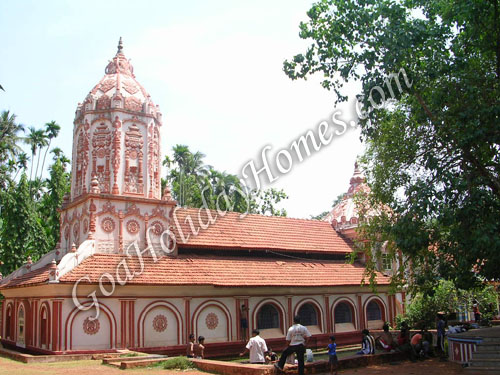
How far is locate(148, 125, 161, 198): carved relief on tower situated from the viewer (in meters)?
22.2

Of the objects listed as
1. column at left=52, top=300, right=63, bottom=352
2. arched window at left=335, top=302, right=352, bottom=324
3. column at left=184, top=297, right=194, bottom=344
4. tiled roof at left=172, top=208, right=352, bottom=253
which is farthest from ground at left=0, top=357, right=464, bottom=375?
arched window at left=335, top=302, right=352, bottom=324

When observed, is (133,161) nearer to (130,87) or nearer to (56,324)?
(130,87)

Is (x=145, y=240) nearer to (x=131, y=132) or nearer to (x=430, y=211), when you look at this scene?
(x=131, y=132)

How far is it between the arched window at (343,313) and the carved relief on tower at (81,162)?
46.7 ft

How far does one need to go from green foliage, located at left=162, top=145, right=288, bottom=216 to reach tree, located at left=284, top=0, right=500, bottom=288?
25.7 m

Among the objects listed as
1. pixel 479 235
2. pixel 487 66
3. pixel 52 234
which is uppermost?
pixel 487 66

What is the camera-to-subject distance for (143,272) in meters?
20.0

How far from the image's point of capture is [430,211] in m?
13.1

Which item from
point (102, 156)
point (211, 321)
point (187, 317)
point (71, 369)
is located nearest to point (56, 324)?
point (71, 369)

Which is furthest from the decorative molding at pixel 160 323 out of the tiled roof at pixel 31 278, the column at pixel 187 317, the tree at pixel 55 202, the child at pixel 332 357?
the tree at pixel 55 202

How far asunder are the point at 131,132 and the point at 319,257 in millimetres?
12613

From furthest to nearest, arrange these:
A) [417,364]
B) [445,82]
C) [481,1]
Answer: [417,364] → [445,82] → [481,1]

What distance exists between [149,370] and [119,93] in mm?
13102

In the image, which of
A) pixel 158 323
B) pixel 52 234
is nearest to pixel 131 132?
pixel 158 323
